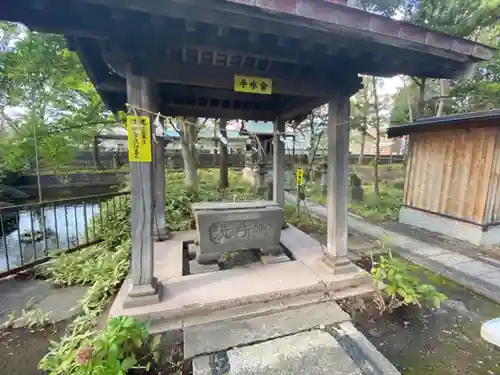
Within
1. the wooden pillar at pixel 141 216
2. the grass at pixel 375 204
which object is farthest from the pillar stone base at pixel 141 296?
the grass at pixel 375 204

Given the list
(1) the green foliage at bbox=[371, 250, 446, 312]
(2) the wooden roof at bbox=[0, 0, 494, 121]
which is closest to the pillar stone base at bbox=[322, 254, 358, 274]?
(1) the green foliage at bbox=[371, 250, 446, 312]

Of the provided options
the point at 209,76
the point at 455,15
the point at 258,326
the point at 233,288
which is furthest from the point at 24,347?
the point at 455,15

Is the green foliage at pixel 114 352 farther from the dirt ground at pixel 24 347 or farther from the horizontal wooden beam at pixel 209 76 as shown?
the horizontal wooden beam at pixel 209 76

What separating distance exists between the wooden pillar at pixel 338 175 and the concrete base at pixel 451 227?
3.93 m

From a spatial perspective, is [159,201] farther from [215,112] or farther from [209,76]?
[209,76]

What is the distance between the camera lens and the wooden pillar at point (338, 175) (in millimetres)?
3244

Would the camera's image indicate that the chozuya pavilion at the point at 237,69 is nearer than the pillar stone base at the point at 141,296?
Yes

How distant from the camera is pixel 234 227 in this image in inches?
146

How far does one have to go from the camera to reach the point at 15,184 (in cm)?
1420

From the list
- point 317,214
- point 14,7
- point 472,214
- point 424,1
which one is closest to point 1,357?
point 14,7

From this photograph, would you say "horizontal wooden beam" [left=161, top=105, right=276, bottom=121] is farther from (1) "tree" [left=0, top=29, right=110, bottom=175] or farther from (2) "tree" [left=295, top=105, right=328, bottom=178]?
(1) "tree" [left=0, top=29, right=110, bottom=175]

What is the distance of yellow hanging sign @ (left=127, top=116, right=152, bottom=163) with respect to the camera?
8.27ft

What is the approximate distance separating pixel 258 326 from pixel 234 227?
142 centimetres

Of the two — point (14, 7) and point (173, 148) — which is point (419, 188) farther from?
point (173, 148)
